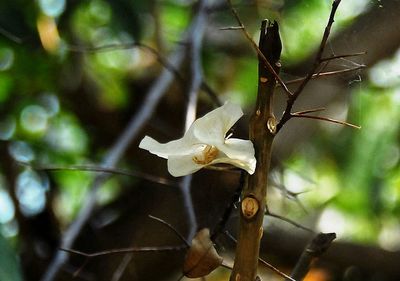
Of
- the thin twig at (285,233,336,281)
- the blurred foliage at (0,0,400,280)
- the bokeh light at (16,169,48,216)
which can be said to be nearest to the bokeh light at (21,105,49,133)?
the blurred foliage at (0,0,400,280)

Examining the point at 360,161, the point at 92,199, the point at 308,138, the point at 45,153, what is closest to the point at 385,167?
the point at 360,161

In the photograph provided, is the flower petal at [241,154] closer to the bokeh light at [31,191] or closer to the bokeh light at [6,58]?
the bokeh light at [31,191]

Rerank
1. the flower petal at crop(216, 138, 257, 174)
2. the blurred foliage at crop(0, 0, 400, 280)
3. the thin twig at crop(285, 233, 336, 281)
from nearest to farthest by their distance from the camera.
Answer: the flower petal at crop(216, 138, 257, 174), the thin twig at crop(285, 233, 336, 281), the blurred foliage at crop(0, 0, 400, 280)

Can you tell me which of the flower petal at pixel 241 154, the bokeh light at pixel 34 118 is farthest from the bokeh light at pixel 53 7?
the flower petal at pixel 241 154

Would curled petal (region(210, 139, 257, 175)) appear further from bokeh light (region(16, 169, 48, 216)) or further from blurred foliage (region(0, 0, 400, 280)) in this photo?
bokeh light (region(16, 169, 48, 216))

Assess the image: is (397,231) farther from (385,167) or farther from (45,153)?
(45,153)

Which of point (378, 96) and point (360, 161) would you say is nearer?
point (378, 96)
